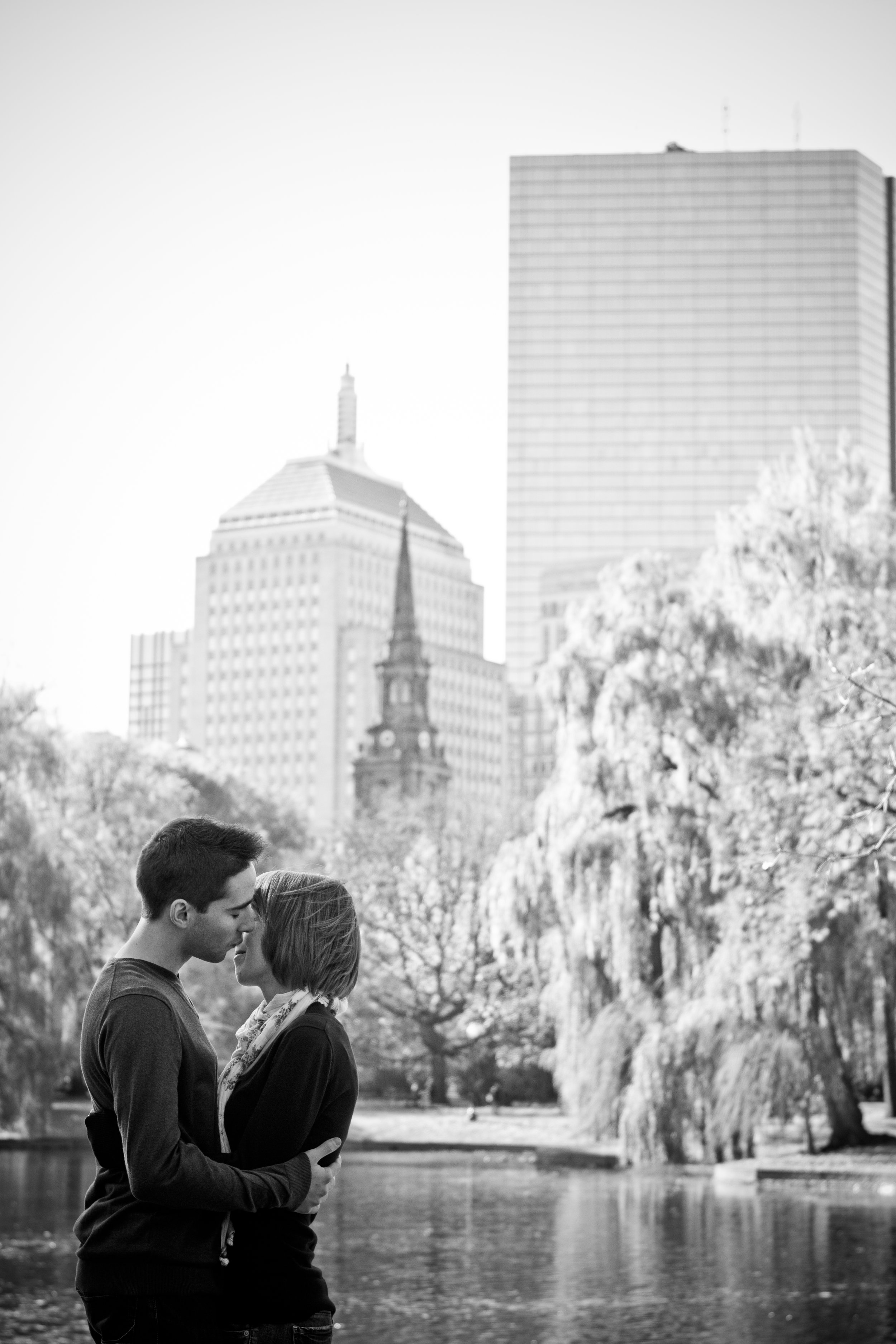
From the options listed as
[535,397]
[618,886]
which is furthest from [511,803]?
[535,397]

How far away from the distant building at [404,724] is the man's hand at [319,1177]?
11662cm

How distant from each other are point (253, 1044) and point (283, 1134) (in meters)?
0.25

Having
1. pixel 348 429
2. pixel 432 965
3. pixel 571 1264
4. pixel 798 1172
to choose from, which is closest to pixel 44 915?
pixel 798 1172

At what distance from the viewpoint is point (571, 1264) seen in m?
17.5

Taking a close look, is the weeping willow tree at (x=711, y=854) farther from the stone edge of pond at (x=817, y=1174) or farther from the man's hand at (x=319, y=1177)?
the man's hand at (x=319, y=1177)

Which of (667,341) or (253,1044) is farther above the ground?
(667,341)

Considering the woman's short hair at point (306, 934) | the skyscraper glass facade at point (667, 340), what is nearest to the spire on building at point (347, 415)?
the skyscraper glass facade at point (667, 340)

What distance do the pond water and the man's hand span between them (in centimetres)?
955

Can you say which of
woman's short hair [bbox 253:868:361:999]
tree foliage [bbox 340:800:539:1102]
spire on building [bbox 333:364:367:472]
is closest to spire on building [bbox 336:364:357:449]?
spire on building [bbox 333:364:367:472]

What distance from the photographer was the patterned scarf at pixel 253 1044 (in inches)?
171

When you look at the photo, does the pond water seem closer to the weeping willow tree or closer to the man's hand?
the weeping willow tree

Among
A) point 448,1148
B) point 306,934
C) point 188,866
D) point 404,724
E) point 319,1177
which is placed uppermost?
point 404,724

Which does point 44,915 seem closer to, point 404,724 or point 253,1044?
point 253,1044

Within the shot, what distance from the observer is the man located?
162 inches
